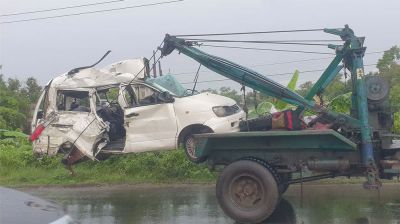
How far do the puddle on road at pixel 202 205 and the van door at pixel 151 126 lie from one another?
101 centimetres

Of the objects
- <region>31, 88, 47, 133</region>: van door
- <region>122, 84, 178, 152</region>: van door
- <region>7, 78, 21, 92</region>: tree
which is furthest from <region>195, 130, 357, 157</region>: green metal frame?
<region>7, 78, 21, 92</region>: tree

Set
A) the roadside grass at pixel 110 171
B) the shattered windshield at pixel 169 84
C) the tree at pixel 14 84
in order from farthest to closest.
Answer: the tree at pixel 14 84, the roadside grass at pixel 110 171, the shattered windshield at pixel 169 84

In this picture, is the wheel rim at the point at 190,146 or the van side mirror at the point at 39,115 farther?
Answer: the van side mirror at the point at 39,115

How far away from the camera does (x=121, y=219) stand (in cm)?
919

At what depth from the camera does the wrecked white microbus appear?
38.7 feet

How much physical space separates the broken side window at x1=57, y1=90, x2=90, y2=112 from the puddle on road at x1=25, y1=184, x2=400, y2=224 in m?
1.89

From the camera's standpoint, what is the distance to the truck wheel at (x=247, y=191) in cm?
820

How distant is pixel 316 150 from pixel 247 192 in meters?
1.20

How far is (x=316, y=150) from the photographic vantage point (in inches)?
329

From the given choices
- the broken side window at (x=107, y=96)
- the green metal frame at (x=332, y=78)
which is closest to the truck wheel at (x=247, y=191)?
the green metal frame at (x=332, y=78)

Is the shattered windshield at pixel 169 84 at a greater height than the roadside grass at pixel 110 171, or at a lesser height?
greater

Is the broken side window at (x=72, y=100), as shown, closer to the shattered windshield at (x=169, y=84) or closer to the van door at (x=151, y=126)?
the van door at (x=151, y=126)

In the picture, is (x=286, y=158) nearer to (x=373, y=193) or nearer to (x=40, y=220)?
(x=373, y=193)

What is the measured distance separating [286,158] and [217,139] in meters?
1.09
